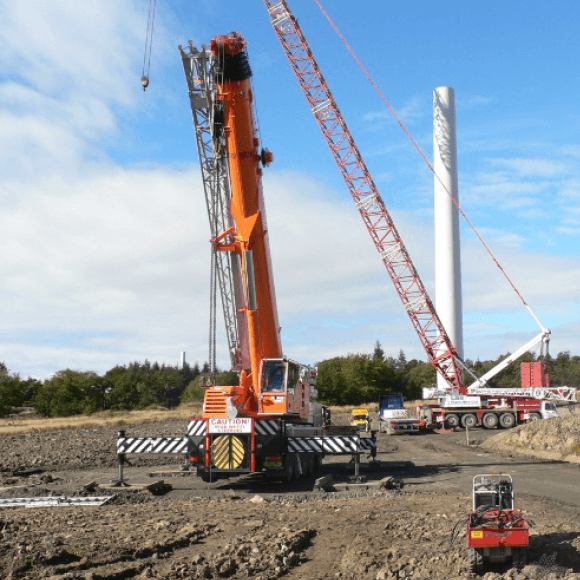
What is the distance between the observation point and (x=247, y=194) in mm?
17484

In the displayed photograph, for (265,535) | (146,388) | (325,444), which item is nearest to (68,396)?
(146,388)

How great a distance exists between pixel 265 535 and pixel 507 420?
3685 cm

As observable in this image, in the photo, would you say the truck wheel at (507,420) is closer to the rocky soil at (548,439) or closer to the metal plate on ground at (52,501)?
the rocky soil at (548,439)

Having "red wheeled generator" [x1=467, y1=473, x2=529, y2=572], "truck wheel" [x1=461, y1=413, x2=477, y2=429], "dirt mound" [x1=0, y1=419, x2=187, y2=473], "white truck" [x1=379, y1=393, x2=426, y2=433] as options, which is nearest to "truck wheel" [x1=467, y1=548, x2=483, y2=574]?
"red wheeled generator" [x1=467, y1=473, x2=529, y2=572]

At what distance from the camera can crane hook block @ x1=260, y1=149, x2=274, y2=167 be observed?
59.0 feet

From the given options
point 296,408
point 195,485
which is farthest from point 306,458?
point 195,485

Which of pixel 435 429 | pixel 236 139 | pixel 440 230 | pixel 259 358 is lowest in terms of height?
pixel 435 429

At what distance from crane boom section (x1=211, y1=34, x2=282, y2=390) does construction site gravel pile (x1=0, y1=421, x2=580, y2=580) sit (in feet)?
13.5

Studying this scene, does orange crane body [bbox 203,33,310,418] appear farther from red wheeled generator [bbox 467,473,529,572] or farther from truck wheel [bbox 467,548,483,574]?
truck wheel [bbox 467,548,483,574]

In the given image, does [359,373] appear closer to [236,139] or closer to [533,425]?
[533,425]

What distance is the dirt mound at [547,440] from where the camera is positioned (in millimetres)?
25891

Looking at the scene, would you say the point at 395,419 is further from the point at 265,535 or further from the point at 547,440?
the point at 265,535

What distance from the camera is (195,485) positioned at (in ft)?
60.3

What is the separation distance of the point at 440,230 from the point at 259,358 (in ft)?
148
